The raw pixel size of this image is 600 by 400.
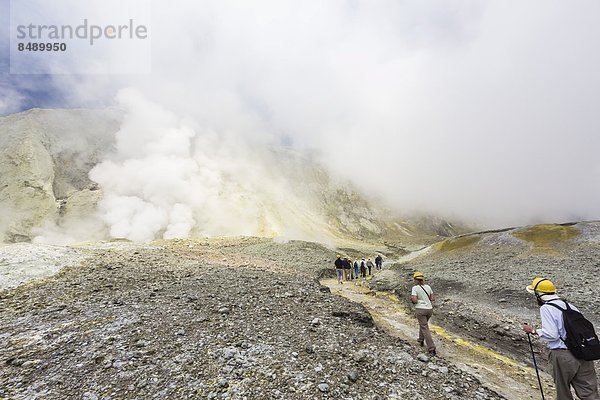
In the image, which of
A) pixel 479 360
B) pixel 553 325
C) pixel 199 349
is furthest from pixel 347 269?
pixel 553 325

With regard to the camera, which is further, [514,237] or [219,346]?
[514,237]

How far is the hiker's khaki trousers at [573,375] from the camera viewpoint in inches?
223

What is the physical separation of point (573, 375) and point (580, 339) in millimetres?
785

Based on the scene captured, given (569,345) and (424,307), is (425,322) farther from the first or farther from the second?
(569,345)

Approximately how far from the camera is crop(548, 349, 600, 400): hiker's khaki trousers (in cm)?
566

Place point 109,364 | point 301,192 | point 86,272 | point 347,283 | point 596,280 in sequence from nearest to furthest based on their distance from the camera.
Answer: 1. point 109,364
2. point 86,272
3. point 596,280
4. point 347,283
5. point 301,192

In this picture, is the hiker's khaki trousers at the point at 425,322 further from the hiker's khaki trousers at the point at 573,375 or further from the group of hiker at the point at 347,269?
the group of hiker at the point at 347,269

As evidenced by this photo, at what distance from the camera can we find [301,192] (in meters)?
104

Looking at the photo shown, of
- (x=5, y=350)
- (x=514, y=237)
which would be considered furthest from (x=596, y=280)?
(x=5, y=350)

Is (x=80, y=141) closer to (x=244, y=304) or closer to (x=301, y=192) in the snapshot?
(x=301, y=192)

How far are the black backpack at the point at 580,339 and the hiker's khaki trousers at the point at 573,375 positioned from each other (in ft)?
0.61

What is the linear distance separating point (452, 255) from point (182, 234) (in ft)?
155

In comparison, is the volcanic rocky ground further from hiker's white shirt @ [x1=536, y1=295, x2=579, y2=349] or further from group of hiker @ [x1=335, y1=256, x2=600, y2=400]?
hiker's white shirt @ [x1=536, y1=295, x2=579, y2=349]

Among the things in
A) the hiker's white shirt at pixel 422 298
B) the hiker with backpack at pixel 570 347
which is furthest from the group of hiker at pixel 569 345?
the hiker's white shirt at pixel 422 298
